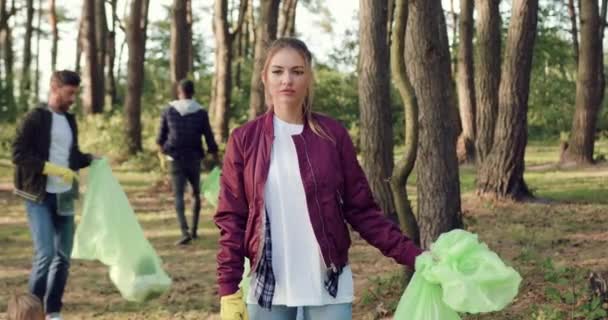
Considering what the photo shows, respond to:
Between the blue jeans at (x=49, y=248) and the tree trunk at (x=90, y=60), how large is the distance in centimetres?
1735

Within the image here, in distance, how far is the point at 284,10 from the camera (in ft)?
86.5

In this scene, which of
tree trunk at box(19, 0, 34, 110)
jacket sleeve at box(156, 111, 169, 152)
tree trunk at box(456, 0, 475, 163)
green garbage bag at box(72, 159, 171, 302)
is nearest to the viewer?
green garbage bag at box(72, 159, 171, 302)

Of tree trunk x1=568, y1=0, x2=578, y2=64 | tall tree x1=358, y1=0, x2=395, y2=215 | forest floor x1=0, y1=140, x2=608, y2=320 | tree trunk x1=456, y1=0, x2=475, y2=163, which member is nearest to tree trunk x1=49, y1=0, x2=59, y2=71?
tree trunk x1=568, y1=0, x2=578, y2=64

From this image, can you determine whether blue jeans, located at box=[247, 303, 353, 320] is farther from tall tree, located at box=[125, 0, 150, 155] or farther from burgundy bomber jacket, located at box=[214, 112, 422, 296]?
tall tree, located at box=[125, 0, 150, 155]

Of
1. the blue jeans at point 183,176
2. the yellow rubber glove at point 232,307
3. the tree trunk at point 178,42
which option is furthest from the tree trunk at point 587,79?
the yellow rubber glove at point 232,307

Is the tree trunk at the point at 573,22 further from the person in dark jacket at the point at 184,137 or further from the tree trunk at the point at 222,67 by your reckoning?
the person in dark jacket at the point at 184,137

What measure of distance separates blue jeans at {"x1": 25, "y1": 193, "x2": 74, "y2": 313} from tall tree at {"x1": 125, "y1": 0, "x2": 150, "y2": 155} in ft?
46.9

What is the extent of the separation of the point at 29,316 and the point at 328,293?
1.41 m

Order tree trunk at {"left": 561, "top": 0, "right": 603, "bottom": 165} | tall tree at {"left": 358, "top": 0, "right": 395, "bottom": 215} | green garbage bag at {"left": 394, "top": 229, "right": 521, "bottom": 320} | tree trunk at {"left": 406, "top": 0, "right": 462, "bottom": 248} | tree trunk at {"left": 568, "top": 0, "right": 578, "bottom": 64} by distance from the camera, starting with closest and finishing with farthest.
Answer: green garbage bag at {"left": 394, "top": 229, "right": 521, "bottom": 320}, tree trunk at {"left": 406, "top": 0, "right": 462, "bottom": 248}, tall tree at {"left": 358, "top": 0, "right": 395, "bottom": 215}, tree trunk at {"left": 561, "top": 0, "right": 603, "bottom": 165}, tree trunk at {"left": 568, "top": 0, "right": 578, "bottom": 64}

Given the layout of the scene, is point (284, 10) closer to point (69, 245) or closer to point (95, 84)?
point (95, 84)

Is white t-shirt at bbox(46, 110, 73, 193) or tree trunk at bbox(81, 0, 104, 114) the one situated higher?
tree trunk at bbox(81, 0, 104, 114)

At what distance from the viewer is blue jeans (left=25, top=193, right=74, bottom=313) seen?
233 inches

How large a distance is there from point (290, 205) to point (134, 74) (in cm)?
1815

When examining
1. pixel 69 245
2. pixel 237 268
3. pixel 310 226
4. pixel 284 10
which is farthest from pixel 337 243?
pixel 284 10
